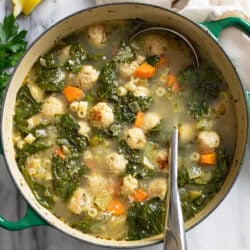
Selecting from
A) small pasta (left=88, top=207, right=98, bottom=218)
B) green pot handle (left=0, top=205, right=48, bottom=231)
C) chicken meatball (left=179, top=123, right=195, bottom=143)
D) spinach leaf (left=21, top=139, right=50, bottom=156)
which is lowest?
small pasta (left=88, top=207, right=98, bottom=218)

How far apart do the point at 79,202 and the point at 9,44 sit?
96cm

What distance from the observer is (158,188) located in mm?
3182

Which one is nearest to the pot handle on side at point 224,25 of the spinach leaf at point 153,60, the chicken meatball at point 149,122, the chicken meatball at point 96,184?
the spinach leaf at point 153,60

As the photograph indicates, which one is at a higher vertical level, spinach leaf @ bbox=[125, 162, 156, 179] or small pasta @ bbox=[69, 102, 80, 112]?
small pasta @ bbox=[69, 102, 80, 112]

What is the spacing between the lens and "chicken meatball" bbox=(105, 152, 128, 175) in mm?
3193

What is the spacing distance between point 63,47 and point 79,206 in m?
0.86

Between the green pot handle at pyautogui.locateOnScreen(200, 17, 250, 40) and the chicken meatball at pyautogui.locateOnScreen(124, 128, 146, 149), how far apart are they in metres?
0.63

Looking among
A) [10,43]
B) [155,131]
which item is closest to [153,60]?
[155,131]

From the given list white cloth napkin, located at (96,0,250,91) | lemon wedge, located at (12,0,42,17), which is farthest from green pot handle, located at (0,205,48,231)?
white cloth napkin, located at (96,0,250,91)

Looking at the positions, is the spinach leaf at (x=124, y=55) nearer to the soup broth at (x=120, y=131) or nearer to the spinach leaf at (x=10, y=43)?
the soup broth at (x=120, y=131)

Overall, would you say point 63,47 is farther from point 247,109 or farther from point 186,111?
point 247,109

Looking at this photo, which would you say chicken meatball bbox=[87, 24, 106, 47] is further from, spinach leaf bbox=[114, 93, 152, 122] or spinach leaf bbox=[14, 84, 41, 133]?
spinach leaf bbox=[14, 84, 41, 133]

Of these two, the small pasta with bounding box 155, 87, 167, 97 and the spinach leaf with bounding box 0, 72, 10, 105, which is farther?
the spinach leaf with bounding box 0, 72, 10, 105

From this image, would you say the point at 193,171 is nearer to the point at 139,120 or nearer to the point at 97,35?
the point at 139,120
